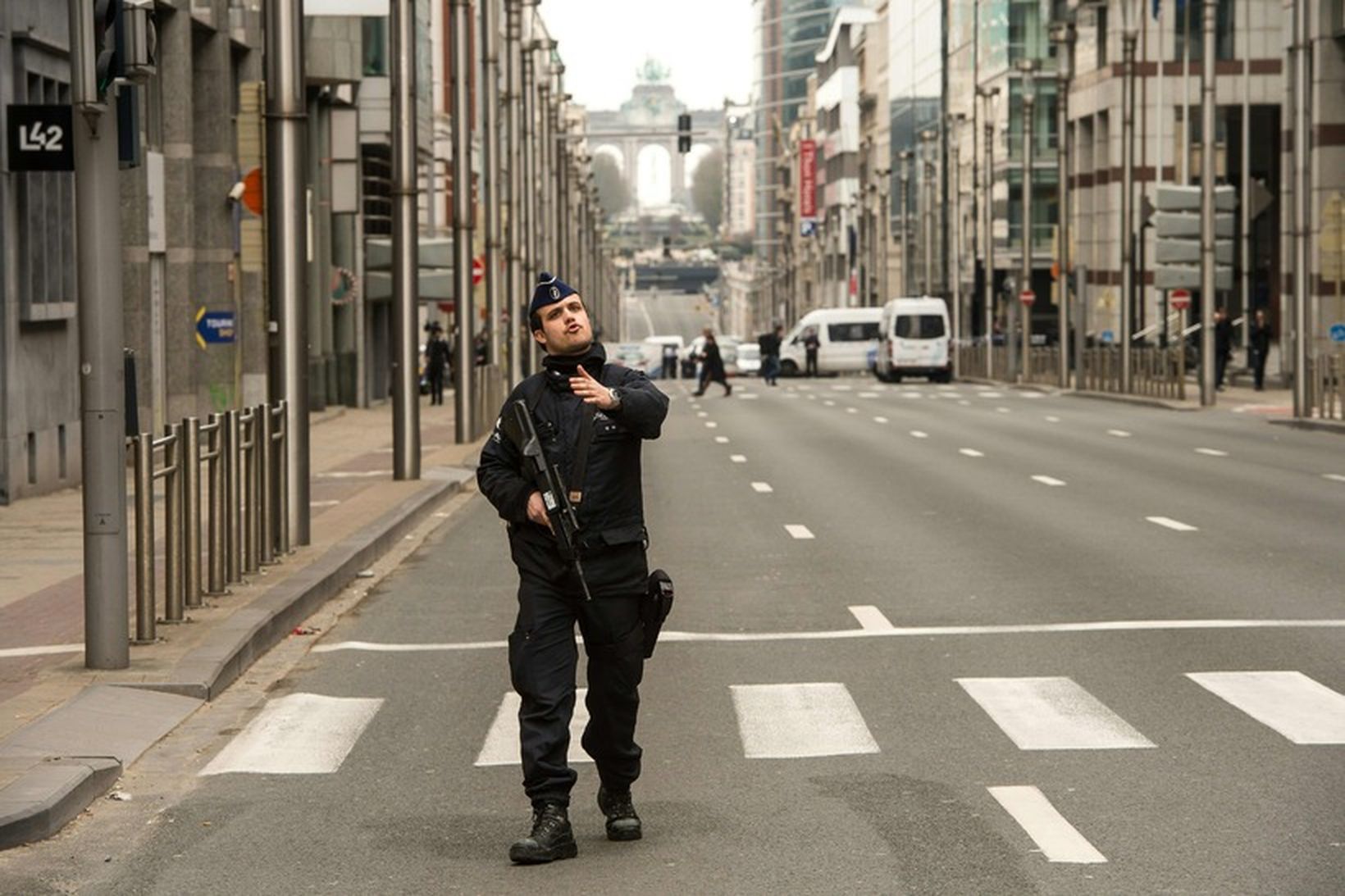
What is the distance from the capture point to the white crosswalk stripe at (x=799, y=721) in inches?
415

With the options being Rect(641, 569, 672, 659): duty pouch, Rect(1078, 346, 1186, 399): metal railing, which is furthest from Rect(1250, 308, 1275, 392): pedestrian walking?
Rect(641, 569, 672, 659): duty pouch

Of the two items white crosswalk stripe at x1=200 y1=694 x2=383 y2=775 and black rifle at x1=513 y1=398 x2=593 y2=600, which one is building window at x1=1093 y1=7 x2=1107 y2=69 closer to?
white crosswalk stripe at x1=200 y1=694 x2=383 y2=775

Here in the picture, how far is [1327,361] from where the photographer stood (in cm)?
4225

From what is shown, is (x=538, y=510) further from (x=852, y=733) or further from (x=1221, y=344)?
(x=1221, y=344)

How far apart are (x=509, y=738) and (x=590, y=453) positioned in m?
2.75

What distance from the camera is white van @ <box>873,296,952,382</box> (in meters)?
83.8

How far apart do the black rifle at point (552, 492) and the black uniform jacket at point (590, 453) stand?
4cm

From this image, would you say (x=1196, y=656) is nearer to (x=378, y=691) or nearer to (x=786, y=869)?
(x=378, y=691)

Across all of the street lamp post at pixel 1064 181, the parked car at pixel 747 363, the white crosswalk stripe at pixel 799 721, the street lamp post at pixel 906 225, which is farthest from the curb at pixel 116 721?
the street lamp post at pixel 906 225

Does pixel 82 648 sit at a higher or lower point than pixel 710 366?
higher

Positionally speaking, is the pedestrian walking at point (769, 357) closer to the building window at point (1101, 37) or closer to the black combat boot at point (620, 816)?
the building window at point (1101, 37)

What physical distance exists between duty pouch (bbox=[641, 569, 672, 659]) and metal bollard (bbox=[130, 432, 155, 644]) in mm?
4867

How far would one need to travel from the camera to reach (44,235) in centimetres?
2652

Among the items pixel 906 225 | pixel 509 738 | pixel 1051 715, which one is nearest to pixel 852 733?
pixel 1051 715
